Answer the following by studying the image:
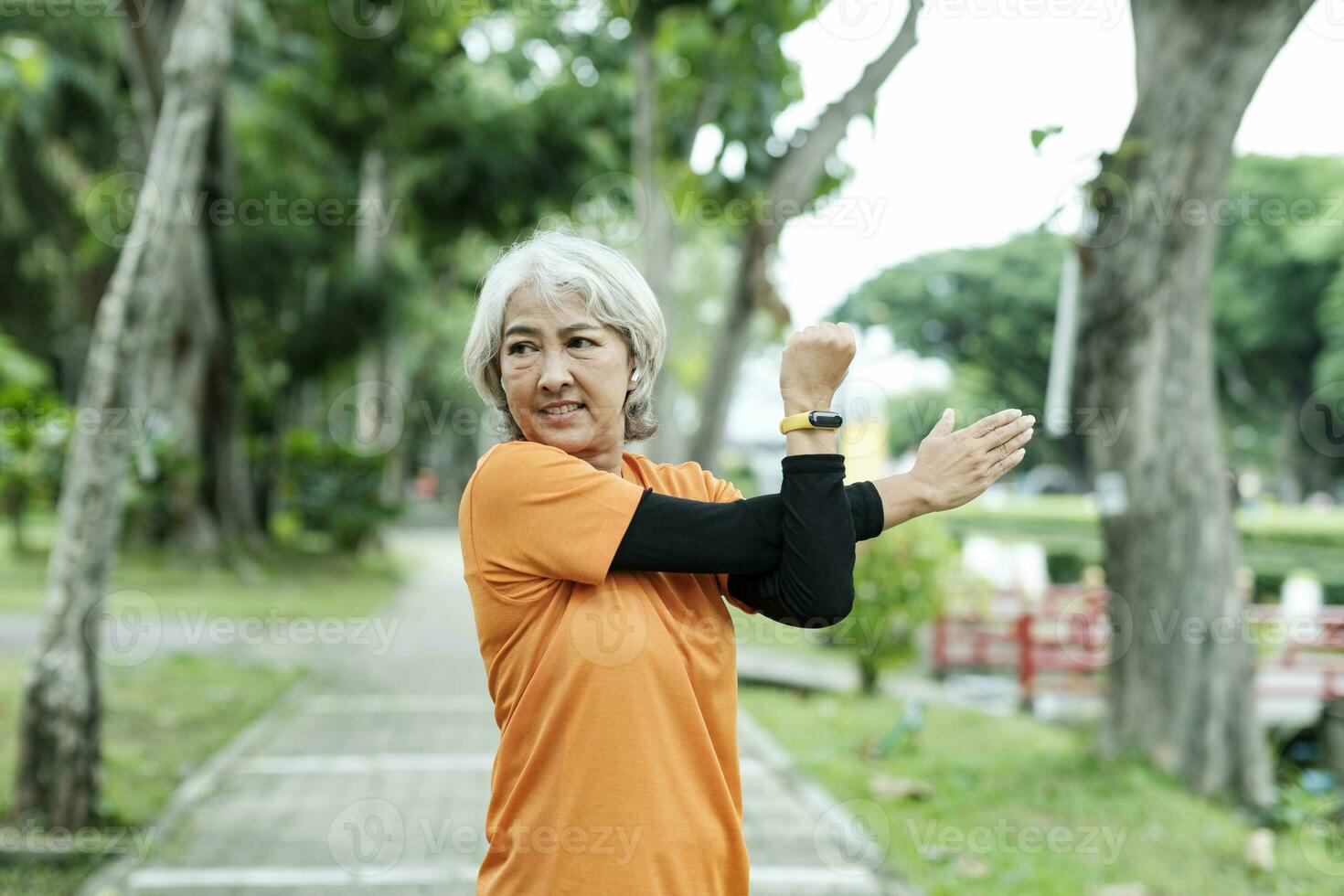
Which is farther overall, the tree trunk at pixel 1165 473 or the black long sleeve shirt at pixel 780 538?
the tree trunk at pixel 1165 473

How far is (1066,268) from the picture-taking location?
21.3ft

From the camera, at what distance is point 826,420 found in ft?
5.55

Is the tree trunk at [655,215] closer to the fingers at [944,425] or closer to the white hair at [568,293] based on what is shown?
the white hair at [568,293]

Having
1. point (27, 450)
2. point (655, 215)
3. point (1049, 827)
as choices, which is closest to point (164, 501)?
point (27, 450)

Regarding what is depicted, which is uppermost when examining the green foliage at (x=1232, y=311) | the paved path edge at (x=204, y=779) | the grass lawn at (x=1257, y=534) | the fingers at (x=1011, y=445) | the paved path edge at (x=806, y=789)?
the green foliage at (x=1232, y=311)

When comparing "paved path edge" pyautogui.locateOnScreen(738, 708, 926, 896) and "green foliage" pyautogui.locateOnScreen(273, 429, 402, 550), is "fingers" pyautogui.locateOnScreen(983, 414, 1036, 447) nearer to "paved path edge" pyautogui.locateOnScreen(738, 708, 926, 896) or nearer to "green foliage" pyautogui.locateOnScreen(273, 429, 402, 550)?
"paved path edge" pyautogui.locateOnScreen(738, 708, 926, 896)

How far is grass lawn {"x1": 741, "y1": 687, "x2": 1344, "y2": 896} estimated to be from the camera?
4867mm

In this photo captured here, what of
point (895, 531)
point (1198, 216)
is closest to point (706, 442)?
point (1198, 216)

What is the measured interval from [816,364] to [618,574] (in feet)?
1.38

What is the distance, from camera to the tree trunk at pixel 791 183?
5.74 m

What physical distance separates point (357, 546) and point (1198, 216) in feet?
48.2

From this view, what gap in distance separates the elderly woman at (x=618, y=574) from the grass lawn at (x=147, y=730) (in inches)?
146

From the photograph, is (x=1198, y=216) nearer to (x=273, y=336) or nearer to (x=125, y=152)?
(x=273, y=336)

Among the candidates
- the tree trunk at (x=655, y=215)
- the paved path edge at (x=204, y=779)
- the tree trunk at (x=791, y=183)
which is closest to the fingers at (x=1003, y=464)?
the tree trunk at (x=791, y=183)
